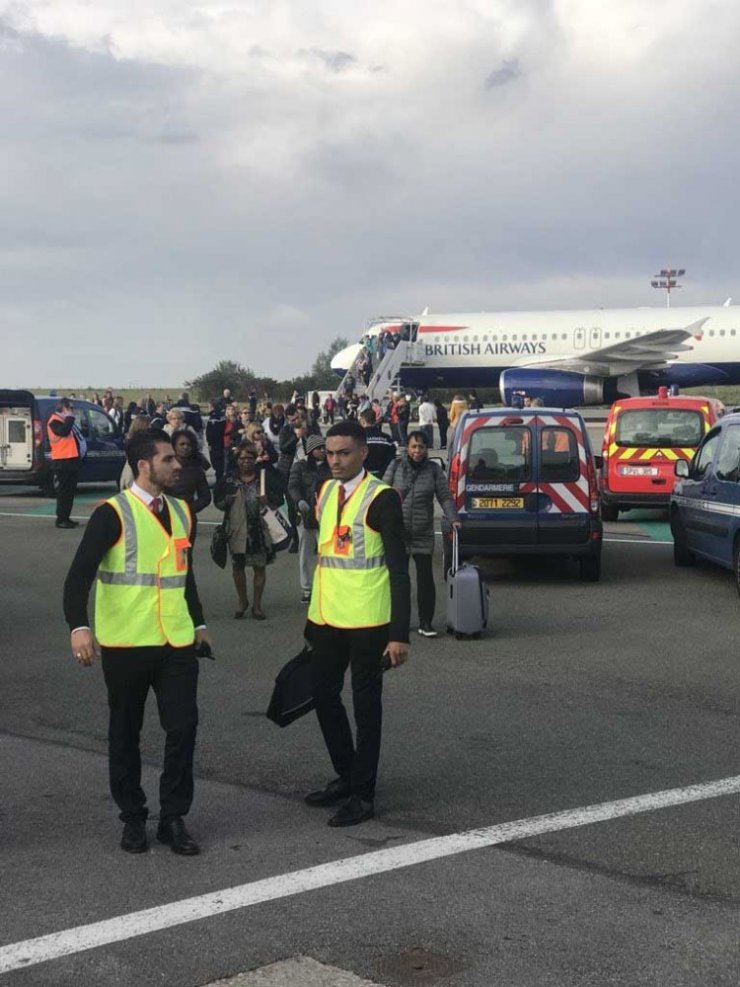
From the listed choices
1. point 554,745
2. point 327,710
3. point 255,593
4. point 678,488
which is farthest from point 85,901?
point 678,488

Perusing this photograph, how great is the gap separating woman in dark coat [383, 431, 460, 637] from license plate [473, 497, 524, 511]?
2.08 m

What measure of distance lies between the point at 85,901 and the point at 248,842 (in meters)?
0.92

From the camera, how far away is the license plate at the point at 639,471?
19078mm

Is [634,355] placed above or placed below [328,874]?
above

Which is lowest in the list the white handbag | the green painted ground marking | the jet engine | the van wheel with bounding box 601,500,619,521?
the green painted ground marking

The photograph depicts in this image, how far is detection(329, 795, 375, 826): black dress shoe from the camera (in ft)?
19.9

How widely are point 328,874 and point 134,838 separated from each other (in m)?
0.89

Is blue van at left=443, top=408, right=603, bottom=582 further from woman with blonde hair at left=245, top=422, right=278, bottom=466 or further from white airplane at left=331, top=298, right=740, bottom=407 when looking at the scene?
white airplane at left=331, top=298, right=740, bottom=407

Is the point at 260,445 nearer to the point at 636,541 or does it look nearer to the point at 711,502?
the point at 711,502

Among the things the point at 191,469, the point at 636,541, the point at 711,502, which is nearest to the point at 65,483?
the point at 191,469

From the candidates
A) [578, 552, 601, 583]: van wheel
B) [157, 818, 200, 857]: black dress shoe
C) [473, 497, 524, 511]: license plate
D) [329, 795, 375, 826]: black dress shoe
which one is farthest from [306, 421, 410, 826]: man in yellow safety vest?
[578, 552, 601, 583]: van wheel

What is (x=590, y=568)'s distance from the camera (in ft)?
46.0

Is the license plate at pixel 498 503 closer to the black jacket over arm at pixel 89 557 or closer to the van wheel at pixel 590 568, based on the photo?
the van wheel at pixel 590 568

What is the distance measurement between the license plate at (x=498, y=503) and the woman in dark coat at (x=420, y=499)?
208 cm
